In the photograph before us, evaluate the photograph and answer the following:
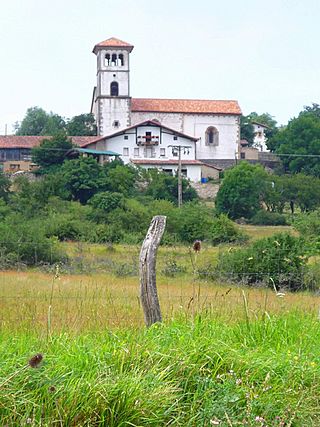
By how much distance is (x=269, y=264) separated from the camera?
16156 mm

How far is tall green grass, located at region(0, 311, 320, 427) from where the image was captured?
505 cm

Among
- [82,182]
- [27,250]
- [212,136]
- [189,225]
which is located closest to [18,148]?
[212,136]

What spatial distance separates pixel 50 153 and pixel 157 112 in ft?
53.7

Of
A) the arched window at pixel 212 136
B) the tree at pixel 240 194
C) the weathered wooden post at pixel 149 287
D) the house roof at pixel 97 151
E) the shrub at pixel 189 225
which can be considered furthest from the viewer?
the arched window at pixel 212 136

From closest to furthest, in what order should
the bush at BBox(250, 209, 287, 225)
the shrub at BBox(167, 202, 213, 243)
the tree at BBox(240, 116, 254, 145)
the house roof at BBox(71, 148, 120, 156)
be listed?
1. the shrub at BBox(167, 202, 213, 243)
2. the bush at BBox(250, 209, 287, 225)
3. the house roof at BBox(71, 148, 120, 156)
4. the tree at BBox(240, 116, 254, 145)

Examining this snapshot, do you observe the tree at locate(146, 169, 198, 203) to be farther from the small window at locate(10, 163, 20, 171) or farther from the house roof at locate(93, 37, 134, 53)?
the house roof at locate(93, 37, 134, 53)

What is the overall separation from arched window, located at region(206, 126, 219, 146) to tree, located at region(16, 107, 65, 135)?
15.7m

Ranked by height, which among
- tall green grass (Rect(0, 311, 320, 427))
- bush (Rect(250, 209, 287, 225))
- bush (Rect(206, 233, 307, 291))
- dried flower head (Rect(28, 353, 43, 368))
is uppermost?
dried flower head (Rect(28, 353, 43, 368))

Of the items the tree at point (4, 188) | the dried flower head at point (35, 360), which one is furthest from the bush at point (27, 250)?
the tree at point (4, 188)

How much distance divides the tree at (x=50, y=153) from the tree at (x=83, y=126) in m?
12.5

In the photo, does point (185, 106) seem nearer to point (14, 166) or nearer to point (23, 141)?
point (23, 141)

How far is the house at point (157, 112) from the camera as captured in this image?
236 feet

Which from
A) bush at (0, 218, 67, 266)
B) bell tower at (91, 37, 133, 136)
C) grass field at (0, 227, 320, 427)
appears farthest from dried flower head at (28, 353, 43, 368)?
bell tower at (91, 37, 133, 136)

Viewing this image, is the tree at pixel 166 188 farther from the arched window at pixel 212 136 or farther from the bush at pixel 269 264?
the bush at pixel 269 264
